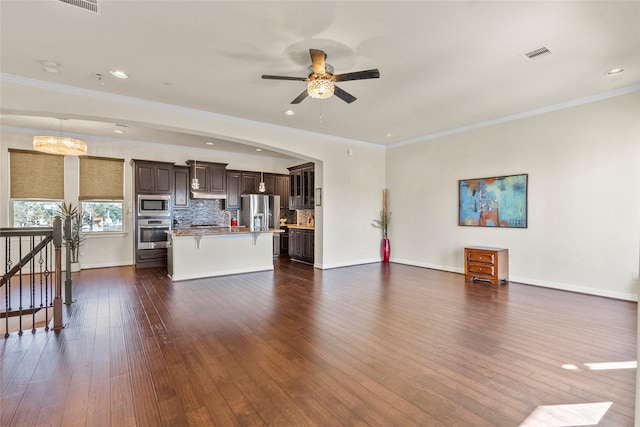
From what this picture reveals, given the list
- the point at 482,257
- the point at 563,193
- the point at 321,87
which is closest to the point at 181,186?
the point at 321,87

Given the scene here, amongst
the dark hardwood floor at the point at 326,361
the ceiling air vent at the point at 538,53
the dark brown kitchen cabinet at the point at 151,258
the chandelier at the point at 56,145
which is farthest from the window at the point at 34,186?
the ceiling air vent at the point at 538,53

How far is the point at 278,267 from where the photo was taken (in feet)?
23.8

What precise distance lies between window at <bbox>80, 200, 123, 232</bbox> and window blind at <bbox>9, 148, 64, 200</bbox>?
0.58 meters

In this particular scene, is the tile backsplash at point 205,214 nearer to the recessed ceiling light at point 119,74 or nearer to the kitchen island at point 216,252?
the kitchen island at point 216,252

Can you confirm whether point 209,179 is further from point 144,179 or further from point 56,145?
point 56,145

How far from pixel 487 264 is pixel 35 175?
31.3 ft

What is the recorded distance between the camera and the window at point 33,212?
643 cm

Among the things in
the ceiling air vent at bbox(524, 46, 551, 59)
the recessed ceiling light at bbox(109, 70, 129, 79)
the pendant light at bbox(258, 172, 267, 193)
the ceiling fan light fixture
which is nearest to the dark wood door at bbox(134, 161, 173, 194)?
the pendant light at bbox(258, 172, 267, 193)

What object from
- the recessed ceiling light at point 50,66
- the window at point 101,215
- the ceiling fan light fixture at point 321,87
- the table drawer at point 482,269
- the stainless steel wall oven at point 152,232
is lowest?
the table drawer at point 482,269

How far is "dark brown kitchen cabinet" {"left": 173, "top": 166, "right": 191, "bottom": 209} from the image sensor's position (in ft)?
25.3

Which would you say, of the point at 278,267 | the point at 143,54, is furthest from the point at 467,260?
the point at 143,54

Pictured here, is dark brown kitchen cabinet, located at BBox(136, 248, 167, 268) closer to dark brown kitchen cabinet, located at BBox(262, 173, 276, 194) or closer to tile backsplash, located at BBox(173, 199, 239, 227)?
tile backsplash, located at BBox(173, 199, 239, 227)

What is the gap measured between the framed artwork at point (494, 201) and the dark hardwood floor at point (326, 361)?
153 cm

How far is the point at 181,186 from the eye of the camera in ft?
25.6
